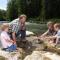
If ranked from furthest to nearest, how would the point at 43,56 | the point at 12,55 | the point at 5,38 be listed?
the point at 5,38 < the point at 12,55 < the point at 43,56

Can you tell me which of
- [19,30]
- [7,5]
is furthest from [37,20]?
[19,30]

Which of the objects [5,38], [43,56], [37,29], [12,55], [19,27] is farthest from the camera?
[37,29]

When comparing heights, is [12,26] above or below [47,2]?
below

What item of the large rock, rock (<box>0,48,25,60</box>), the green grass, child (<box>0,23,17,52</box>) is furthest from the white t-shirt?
the green grass

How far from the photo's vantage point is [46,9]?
24000 mm

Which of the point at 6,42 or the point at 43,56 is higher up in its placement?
the point at 6,42

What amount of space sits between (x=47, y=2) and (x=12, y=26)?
1651cm

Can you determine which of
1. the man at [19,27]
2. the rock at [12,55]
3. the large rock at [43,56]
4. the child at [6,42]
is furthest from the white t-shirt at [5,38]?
the man at [19,27]

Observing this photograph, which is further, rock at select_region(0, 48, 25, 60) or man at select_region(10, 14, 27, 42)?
man at select_region(10, 14, 27, 42)

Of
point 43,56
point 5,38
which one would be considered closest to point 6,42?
point 5,38

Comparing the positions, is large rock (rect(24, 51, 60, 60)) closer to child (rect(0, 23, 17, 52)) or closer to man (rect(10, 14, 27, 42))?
child (rect(0, 23, 17, 52))

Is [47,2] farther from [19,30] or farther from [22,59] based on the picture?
[22,59]

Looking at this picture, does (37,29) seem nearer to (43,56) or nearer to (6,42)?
(6,42)

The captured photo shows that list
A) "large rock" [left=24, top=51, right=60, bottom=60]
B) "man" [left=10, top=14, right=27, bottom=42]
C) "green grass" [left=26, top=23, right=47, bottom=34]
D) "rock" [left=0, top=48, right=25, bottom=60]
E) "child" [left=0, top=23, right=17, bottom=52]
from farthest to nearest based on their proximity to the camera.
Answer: "green grass" [left=26, top=23, right=47, bottom=34] → "man" [left=10, top=14, right=27, bottom=42] → "child" [left=0, top=23, right=17, bottom=52] → "rock" [left=0, top=48, right=25, bottom=60] → "large rock" [left=24, top=51, right=60, bottom=60]
